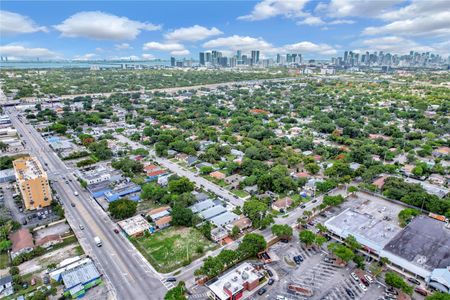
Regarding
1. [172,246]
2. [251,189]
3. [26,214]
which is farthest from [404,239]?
[26,214]

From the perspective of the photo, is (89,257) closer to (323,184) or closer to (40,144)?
(323,184)

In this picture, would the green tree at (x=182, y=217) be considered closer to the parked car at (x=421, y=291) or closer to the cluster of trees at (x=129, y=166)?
the cluster of trees at (x=129, y=166)

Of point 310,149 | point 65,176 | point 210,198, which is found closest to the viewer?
point 210,198

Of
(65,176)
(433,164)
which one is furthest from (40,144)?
(433,164)

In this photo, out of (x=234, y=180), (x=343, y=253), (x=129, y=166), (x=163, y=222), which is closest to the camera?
(x=343, y=253)

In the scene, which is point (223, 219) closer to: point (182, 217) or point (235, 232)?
point (235, 232)

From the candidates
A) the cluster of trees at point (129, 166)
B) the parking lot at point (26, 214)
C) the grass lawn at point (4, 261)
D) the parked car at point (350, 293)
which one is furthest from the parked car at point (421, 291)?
the cluster of trees at point (129, 166)
